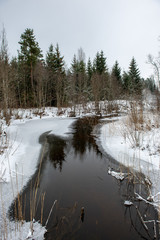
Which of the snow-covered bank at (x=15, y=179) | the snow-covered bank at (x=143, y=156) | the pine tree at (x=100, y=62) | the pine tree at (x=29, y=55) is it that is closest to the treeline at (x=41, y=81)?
the pine tree at (x=29, y=55)

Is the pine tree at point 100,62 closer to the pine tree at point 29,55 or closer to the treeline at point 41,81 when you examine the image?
the treeline at point 41,81

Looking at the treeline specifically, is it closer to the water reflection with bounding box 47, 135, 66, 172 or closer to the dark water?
the water reflection with bounding box 47, 135, 66, 172

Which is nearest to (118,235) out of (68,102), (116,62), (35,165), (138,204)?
(138,204)

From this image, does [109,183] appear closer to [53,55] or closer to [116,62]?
[53,55]

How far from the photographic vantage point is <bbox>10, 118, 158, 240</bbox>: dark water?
6.91 ft

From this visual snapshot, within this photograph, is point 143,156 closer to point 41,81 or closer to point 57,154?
point 57,154

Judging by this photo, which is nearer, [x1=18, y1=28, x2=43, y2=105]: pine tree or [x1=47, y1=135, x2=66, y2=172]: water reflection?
[x1=47, y1=135, x2=66, y2=172]: water reflection

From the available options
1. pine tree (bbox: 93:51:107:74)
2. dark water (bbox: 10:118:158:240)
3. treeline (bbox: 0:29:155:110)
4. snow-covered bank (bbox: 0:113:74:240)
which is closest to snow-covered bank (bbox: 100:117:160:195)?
dark water (bbox: 10:118:158:240)

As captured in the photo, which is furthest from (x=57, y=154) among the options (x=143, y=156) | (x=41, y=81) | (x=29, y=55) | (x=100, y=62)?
(x=100, y=62)

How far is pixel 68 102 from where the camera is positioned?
24.0 meters

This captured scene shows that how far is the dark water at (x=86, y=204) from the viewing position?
2.11 meters

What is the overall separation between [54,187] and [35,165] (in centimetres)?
155

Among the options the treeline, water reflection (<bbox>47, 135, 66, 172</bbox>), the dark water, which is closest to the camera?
the dark water

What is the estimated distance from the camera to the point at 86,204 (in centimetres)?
270
